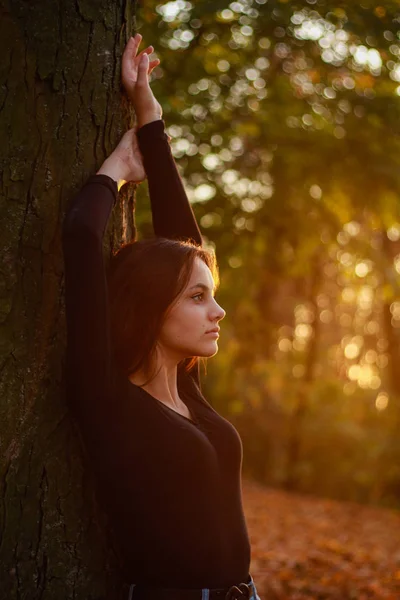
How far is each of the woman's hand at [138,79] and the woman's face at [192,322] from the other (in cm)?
64

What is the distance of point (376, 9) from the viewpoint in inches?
207

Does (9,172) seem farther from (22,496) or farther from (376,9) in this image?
(376,9)

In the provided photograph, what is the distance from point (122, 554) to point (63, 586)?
0.21 metres

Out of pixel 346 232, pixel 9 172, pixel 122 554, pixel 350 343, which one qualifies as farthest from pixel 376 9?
pixel 350 343

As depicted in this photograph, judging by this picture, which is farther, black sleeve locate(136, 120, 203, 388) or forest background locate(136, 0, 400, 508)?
forest background locate(136, 0, 400, 508)

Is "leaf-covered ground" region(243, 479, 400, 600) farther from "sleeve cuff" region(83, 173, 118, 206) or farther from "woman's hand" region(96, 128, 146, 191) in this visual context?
"sleeve cuff" region(83, 173, 118, 206)

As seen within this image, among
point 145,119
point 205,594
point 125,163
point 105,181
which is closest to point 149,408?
point 205,594

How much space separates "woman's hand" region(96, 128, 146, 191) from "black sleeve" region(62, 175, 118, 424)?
0.29 metres

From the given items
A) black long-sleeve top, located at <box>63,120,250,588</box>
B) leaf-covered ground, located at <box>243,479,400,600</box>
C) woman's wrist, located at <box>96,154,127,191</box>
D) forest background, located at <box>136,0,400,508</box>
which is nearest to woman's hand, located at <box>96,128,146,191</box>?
woman's wrist, located at <box>96,154,127,191</box>

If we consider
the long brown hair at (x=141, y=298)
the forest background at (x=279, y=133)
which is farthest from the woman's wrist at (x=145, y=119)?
the forest background at (x=279, y=133)

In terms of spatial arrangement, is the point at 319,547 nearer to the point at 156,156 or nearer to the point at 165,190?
the point at 165,190

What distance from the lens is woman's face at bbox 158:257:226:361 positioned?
8.26 ft

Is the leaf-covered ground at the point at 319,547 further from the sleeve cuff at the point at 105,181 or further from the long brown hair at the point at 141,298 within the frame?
the sleeve cuff at the point at 105,181

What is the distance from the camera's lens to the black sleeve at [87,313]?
2240mm
